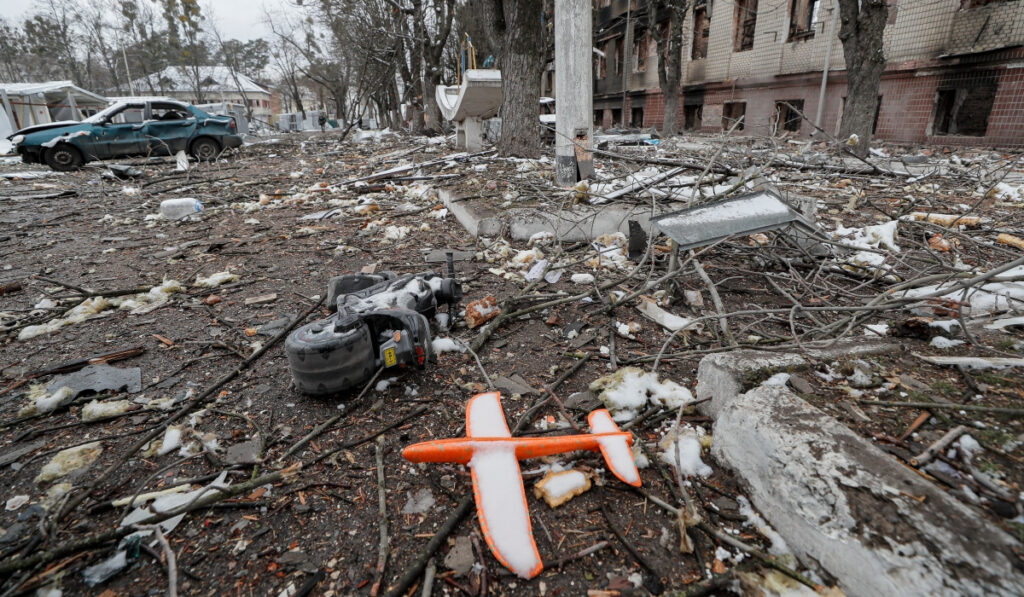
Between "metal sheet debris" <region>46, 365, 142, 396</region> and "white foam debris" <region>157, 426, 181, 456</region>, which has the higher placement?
"metal sheet debris" <region>46, 365, 142, 396</region>

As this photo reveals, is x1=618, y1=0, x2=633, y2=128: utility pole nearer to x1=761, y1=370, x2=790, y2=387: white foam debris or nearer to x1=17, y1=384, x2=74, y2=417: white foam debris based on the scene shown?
x1=761, y1=370, x2=790, y2=387: white foam debris

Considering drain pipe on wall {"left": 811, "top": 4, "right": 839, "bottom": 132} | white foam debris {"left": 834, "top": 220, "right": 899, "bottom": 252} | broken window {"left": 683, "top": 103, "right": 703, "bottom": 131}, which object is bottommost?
white foam debris {"left": 834, "top": 220, "right": 899, "bottom": 252}

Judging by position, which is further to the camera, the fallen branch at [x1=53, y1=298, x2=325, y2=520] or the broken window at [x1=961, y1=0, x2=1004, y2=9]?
the broken window at [x1=961, y1=0, x2=1004, y2=9]

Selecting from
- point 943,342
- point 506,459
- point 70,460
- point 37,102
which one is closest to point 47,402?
point 70,460

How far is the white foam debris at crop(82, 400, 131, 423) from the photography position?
1797 mm

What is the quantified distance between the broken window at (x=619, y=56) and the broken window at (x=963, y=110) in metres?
14.8

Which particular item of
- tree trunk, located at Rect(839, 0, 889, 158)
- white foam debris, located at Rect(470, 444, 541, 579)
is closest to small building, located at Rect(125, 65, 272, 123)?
tree trunk, located at Rect(839, 0, 889, 158)

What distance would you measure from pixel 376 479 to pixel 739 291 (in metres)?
2.24

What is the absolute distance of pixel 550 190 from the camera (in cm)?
458

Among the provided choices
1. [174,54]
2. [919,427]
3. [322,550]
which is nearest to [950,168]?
[919,427]

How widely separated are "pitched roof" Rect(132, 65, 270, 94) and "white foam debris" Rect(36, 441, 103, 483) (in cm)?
4808

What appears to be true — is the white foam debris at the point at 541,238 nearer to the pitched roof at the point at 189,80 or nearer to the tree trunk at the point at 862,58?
the tree trunk at the point at 862,58

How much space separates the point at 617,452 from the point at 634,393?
37 cm

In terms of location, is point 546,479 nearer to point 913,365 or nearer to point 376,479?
point 376,479
